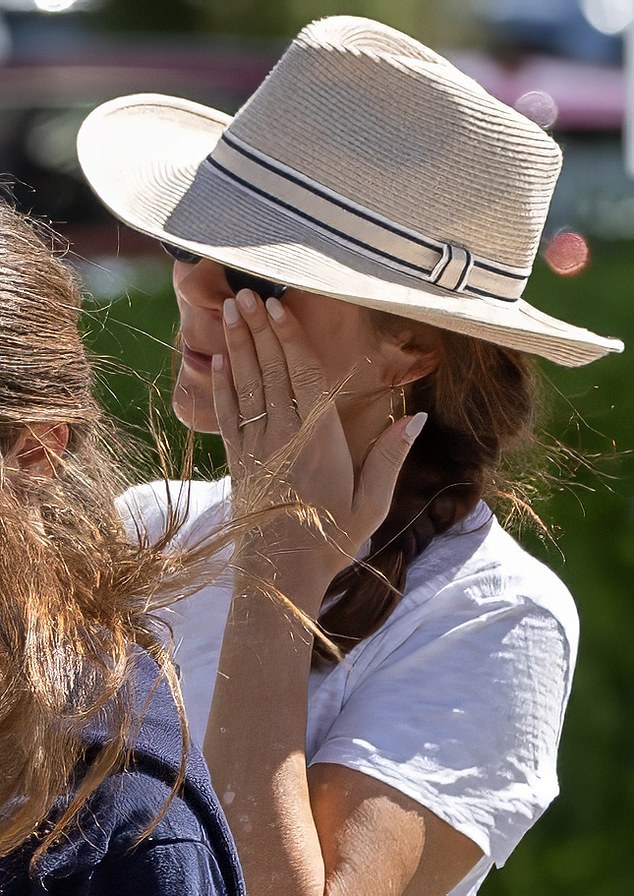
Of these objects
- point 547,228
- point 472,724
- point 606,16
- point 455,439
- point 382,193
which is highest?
point 382,193

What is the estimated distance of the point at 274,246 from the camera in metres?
1.75

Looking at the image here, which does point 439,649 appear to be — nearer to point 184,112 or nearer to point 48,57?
point 184,112

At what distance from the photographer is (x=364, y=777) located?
161 centimetres

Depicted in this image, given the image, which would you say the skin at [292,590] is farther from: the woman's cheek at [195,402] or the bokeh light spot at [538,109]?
the bokeh light spot at [538,109]

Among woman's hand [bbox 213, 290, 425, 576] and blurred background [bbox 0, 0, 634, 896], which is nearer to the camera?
woman's hand [bbox 213, 290, 425, 576]

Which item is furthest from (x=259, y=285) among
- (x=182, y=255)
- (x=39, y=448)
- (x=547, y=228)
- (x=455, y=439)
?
(x=547, y=228)

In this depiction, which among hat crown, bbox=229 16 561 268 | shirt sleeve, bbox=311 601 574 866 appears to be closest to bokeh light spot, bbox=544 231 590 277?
hat crown, bbox=229 16 561 268

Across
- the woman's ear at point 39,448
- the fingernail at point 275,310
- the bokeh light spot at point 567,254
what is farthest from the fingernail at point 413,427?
the bokeh light spot at point 567,254

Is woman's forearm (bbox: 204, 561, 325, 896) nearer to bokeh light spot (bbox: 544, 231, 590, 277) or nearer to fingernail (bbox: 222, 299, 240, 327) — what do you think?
fingernail (bbox: 222, 299, 240, 327)

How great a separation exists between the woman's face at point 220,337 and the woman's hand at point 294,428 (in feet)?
0.18

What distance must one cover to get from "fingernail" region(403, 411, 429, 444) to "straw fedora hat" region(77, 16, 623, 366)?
136 mm

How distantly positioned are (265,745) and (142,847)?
1.44ft

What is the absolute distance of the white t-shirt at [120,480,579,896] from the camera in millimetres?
1642

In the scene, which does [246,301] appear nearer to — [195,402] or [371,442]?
[195,402]
